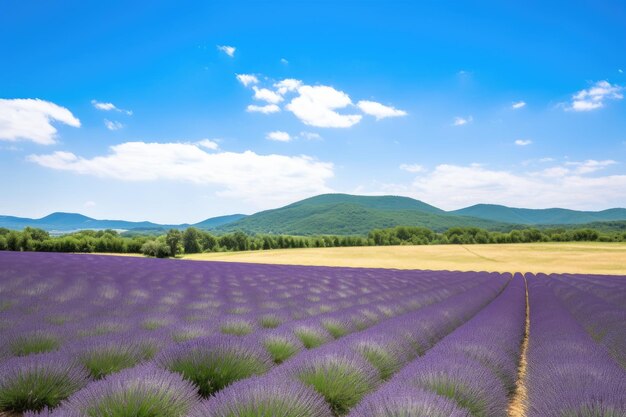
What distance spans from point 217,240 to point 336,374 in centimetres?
7559

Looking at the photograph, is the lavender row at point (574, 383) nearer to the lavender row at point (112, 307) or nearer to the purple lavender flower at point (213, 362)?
the purple lavender flower at point (213, 362)

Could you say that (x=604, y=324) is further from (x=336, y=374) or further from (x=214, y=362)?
(x=214, y=362)

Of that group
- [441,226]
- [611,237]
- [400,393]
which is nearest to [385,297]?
[400,393]

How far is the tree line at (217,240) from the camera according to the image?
51.3m

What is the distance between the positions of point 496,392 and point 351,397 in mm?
1126

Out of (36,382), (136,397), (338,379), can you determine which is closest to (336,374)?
(338,379)

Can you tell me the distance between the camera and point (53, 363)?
296 cm

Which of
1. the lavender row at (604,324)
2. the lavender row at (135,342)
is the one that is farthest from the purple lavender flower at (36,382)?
the lavender row at (604,324)

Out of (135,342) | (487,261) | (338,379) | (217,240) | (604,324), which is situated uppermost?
(135,342)

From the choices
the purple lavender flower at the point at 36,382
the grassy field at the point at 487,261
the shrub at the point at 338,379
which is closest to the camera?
the purple lavender flower at the point at 36,382

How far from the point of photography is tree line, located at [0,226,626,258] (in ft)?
168

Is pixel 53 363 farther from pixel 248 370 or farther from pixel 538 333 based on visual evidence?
pixel 538 333

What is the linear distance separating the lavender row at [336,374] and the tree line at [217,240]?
51.0 metres

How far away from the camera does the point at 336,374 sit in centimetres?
319
